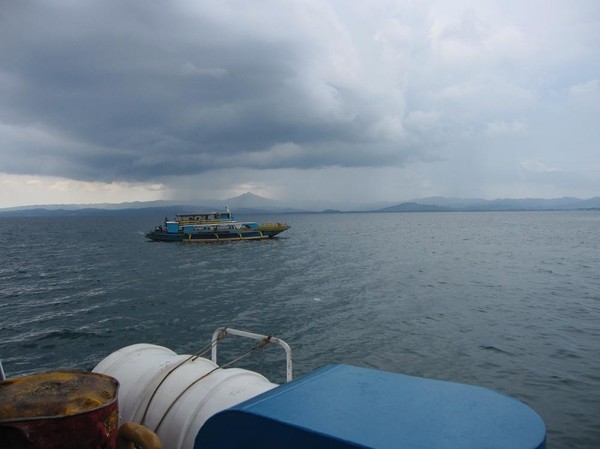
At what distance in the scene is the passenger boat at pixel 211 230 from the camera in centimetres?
7812

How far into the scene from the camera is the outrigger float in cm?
338

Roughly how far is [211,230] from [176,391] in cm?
7397

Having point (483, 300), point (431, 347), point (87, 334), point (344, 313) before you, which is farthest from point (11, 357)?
point (483, 300)

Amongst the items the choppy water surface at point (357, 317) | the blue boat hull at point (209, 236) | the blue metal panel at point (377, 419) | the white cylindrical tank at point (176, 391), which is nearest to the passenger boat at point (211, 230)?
the blue boat hull at point (209, 236)

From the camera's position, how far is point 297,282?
39.7 m

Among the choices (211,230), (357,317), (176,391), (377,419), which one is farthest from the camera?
(211,230)

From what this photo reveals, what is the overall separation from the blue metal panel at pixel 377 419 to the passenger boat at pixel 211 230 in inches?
2937

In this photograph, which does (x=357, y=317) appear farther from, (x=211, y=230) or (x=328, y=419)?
(x=211, y=230)

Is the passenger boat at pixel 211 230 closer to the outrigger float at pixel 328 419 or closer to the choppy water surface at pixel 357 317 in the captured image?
the choppy water surface at pixel 357 317

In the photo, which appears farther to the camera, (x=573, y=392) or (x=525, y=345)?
(x=525, y=345)

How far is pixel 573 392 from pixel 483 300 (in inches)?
630

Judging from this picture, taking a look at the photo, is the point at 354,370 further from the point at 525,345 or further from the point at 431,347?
the point at 525,345

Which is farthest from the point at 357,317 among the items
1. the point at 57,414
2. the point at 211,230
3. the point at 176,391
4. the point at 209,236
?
the point at 211,230

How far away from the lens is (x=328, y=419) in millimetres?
3645
